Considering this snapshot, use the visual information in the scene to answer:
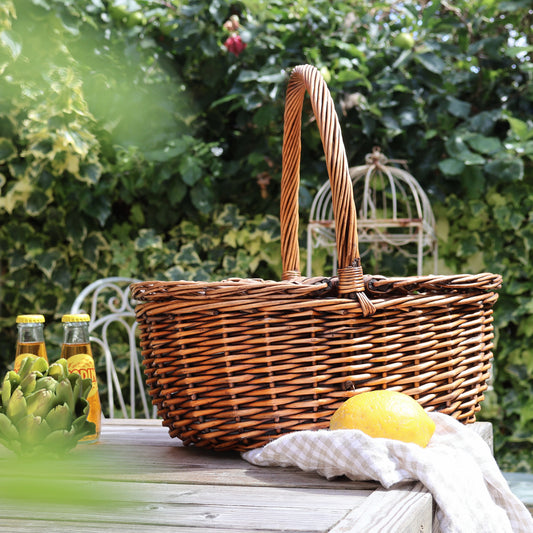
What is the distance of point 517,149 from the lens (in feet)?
5.81

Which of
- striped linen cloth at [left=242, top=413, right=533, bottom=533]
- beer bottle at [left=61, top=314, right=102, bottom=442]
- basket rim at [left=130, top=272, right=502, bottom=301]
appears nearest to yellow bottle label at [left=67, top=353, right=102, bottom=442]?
beer bottle at [left=61, top=314, right=102, bottom=442]

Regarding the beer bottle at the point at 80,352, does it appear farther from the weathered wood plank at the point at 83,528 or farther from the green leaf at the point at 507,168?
the green leaf at the point at 507,168

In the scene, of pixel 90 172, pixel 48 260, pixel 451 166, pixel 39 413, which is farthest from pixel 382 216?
pixel 39 413

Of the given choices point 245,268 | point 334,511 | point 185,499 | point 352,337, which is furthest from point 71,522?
point 245,268

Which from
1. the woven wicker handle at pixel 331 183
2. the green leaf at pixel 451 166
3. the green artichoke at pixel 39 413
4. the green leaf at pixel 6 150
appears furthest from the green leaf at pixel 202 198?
the green artichoke at pixel 39 413

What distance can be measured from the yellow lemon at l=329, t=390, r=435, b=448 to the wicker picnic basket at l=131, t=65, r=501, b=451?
0.04 m

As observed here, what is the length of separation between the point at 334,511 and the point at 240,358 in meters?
0.23

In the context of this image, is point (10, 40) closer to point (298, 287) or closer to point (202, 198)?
point (202, 198)

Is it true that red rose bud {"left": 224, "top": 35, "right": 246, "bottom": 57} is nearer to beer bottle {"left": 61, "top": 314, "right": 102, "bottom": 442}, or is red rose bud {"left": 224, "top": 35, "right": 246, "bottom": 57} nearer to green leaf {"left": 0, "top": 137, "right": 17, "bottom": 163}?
green leaf {"left": 0, "top": 137, "right": 17, "bottom": 163}

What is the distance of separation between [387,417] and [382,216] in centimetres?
145

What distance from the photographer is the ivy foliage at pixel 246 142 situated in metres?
1.87

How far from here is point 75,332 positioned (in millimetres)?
817

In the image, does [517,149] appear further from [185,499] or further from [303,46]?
[185,499]

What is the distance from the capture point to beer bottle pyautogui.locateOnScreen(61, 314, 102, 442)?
2.63 ft
